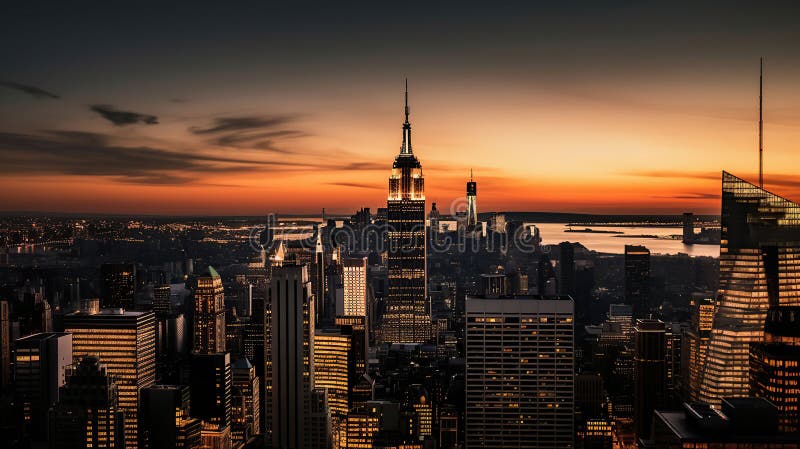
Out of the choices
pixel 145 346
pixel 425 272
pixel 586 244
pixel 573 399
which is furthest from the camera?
pixel 425 272

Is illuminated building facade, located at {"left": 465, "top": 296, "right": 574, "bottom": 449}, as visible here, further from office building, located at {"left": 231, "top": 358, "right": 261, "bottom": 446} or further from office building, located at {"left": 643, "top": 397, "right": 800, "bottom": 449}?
office building, located at {"left": 643, "top": 397, "right": 800, "bottom": 449}

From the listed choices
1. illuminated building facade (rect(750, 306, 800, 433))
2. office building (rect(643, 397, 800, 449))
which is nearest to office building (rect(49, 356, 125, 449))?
office building (rect(643, 397, 800, 449))

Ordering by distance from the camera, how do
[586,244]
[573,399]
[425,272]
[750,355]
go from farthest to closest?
[425,272] → [586,244] → [573,399] → [750,355]

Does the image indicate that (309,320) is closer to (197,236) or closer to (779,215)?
(197,236)

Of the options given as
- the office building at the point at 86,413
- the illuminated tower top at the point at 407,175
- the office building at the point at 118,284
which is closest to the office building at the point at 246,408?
the office building at the point at 118,284

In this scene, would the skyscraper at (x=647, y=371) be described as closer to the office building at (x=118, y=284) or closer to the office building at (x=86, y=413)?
the office building at (x=86, y=413)

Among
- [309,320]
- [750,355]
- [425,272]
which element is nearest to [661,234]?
[750,355]
